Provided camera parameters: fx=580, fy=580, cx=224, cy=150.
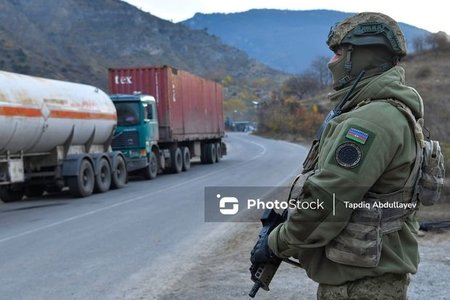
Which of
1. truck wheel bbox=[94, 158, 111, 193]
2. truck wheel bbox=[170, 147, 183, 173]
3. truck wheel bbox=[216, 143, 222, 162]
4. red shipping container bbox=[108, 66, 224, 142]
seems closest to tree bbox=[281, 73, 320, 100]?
truck wheel bbox=[216, 143, 222, 162]

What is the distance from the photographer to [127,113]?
19.3 meters

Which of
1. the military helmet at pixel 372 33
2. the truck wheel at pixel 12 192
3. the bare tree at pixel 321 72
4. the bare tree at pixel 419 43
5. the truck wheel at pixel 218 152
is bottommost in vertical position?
the truck wheel at pixel 218 152

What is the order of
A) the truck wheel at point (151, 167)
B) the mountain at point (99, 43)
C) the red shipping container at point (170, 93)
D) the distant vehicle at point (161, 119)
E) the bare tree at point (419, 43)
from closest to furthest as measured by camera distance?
1. the distant vehicle at point (161, 119)
2. the truck wheel at point (151, 167)
3. the red shipping container at point (170, 93)
4. the mountain at point (99, 43)
5. the bare tree at point (419, 43)

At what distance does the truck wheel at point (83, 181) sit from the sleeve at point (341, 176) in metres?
12.8

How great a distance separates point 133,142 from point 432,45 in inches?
2926

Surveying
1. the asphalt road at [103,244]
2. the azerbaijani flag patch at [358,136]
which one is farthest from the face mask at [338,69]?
the asphalt road at [103,244]

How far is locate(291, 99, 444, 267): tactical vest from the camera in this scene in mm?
2262

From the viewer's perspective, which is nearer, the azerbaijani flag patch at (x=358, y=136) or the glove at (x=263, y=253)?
the azerbaijani flag patch at (x=358, y=136)

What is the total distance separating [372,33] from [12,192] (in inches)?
574

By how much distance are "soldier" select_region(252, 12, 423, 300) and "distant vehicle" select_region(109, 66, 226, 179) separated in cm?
1679

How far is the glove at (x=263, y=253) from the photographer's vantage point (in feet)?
8.27

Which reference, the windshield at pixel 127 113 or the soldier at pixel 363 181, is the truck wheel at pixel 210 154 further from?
the soldier at pixel 363 181

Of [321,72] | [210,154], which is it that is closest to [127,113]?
[210,154]

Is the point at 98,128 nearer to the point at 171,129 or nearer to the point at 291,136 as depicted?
the point at 171,129
